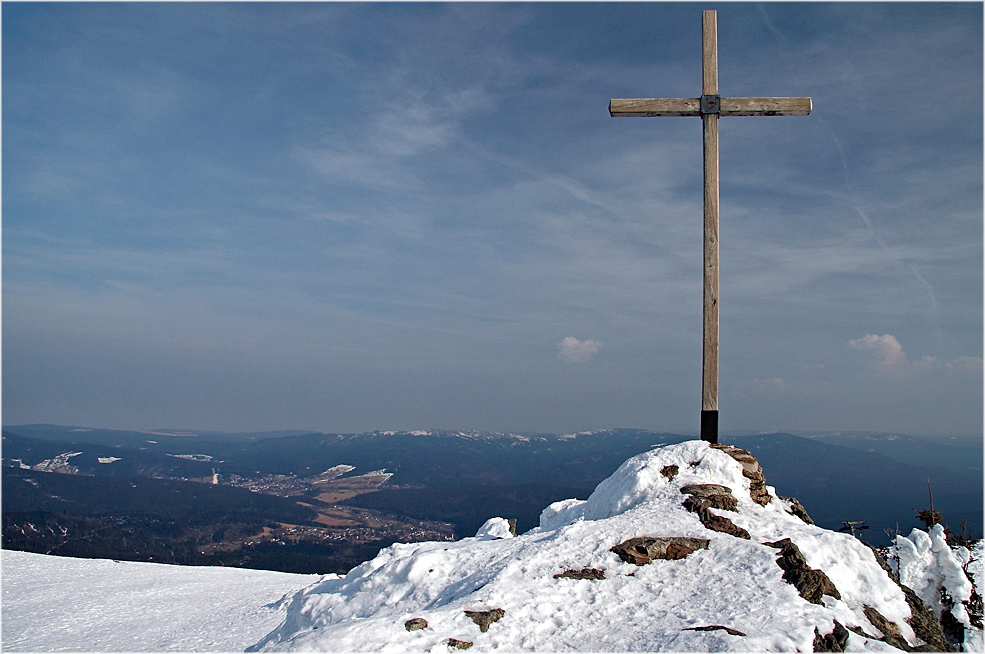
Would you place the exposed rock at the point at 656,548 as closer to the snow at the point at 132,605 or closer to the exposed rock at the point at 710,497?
the exposed rock at the point at 710,497

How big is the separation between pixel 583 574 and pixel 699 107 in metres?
8.68

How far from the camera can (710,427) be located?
10586 mm

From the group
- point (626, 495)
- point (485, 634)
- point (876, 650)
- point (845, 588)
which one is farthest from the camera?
point (626, 495)

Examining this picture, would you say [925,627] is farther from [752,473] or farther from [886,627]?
[752,473]

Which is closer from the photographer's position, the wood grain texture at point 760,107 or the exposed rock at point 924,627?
the exposed rock at point 924,627

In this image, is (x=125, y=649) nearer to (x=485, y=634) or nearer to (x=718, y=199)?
(x=485, y=634)

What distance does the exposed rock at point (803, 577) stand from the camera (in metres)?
6.69

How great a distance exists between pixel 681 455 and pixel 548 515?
3.42 m

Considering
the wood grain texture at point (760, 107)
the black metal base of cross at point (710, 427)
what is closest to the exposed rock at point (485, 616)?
the black metal base of cross at point (710, 427)

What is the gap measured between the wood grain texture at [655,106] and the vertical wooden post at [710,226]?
217 mm

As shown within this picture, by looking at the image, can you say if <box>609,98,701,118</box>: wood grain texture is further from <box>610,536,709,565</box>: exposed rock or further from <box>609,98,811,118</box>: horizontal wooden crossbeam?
<box>610,536,709,565</box>: exposed rock

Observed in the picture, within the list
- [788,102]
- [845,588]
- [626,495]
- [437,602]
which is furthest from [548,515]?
[788,102]

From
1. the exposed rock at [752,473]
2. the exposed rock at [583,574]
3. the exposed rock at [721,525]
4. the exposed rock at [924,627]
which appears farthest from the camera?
the exposed rock at [752,473]

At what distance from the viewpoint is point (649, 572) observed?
24.4ft
